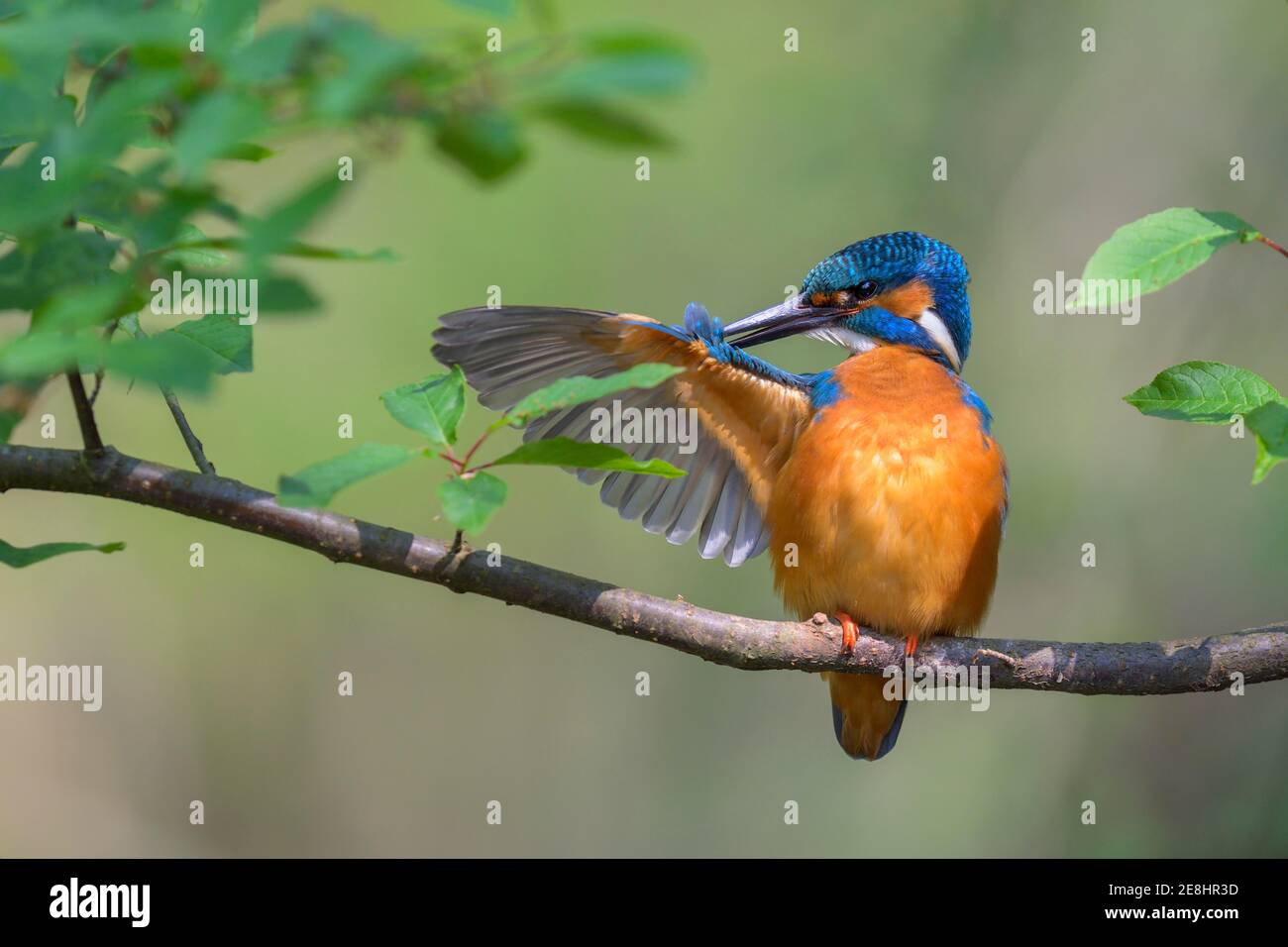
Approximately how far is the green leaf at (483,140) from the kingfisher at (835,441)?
79.1 inches

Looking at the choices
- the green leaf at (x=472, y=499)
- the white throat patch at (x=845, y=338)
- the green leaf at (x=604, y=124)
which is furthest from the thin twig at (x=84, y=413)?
the white throat patch at (x=845, y=338)

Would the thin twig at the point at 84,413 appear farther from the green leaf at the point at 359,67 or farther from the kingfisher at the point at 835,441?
the kingfisher at the point at 835,441

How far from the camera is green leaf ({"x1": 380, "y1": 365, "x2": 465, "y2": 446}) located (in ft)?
5.98

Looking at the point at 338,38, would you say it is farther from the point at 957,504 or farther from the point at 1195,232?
the point at 957,504

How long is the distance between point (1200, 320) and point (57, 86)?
16.5 ft

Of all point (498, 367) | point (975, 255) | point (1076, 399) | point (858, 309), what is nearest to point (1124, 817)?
point (1076, 399)

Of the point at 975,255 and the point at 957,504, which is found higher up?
the point at 975,255

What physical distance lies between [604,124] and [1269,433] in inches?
44.3

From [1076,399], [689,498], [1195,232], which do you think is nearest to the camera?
[1195,232]

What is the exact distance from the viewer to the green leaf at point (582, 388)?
5.02ft

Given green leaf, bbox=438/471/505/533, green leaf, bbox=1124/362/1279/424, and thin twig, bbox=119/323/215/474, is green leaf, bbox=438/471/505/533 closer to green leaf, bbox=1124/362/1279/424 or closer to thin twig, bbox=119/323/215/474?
thin twig, bbox=119/323/215/474

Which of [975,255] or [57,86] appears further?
[975,255]

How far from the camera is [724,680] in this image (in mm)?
6738

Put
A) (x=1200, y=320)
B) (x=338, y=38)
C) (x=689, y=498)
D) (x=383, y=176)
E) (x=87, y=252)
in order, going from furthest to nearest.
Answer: (x=383, y=176) → (x=1200, y=320) → (x=689, y=498) → (x=87, y=252) → (x=338, y=38)
